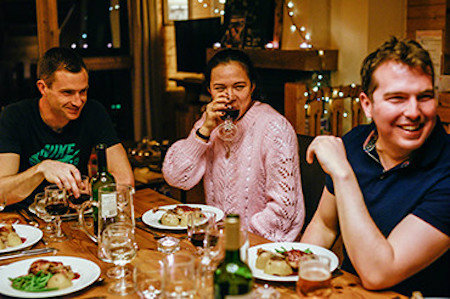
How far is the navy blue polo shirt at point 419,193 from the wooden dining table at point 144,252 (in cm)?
20

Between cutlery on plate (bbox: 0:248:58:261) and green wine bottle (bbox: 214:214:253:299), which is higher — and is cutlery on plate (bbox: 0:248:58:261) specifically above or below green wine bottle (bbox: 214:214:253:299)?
below

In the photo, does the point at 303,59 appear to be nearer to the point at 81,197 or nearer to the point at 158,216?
the point at 158,216

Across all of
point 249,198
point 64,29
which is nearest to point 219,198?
point 249,198

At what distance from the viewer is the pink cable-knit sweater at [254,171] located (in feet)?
7.11

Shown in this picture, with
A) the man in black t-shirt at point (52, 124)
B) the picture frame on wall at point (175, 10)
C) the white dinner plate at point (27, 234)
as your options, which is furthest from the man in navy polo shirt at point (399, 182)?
the picture frame on wall at point (175, 10)

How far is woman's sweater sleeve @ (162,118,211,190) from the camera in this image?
2.40 meters

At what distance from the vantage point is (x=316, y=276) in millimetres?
1240

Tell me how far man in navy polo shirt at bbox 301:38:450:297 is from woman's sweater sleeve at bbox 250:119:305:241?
0.54 metres

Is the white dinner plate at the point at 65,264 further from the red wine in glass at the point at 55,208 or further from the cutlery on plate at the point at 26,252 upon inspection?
the red wine in glass at the point at 55,208

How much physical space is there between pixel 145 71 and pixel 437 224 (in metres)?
5.01

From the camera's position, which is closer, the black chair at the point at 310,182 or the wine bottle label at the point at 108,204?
the wine bottle label at the point at 108,204

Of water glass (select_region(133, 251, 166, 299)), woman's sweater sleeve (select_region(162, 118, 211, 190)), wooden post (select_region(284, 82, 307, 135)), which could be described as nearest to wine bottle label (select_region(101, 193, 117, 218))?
water glass (select_region(133, 251, 166, 299))

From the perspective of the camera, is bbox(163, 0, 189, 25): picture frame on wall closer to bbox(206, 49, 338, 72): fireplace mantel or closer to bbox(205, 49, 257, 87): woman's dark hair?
bbox(206, 49, 338, 72): fireplace mantel

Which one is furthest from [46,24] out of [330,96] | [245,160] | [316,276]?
[316,276]
